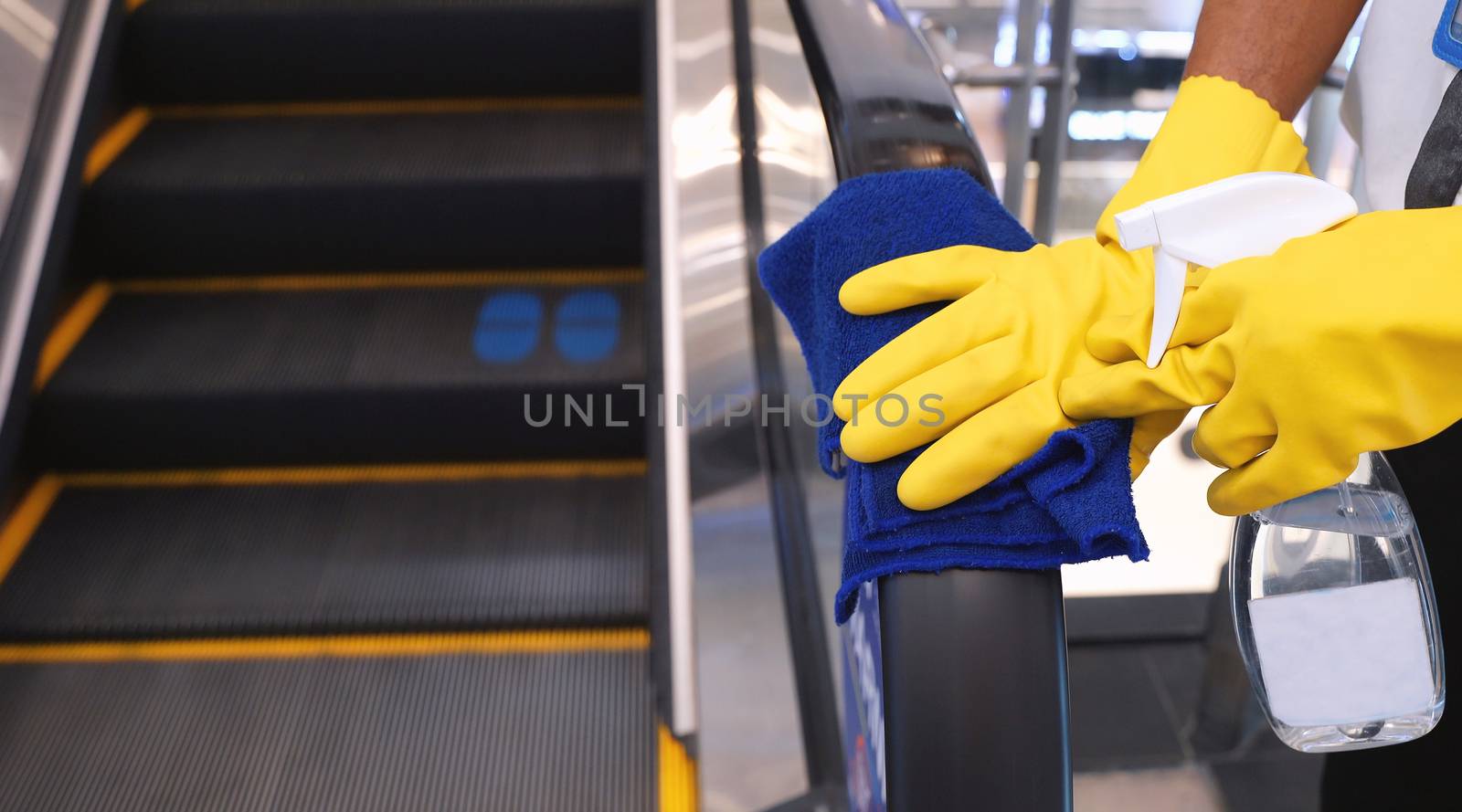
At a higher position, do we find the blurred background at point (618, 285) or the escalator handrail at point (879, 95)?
the escalator handrail at point (879, 95)

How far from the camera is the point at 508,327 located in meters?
1.95

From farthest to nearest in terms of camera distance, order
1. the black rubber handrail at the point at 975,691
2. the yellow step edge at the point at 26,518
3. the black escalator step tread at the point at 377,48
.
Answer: the black escalator step tread at the point at 377,48 < the yellow step edge at the point at 26,518 < the black rubber handrail at the point at 975,691

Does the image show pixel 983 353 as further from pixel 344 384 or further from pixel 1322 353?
pixel 344 384

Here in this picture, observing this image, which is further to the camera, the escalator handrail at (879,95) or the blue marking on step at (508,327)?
the blue marking on step at (508,327)

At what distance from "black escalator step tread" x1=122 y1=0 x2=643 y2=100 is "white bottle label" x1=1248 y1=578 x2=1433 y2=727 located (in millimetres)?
1791

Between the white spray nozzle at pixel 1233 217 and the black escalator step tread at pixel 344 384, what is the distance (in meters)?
1.26

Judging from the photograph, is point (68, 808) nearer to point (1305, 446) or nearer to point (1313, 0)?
point (1305, 446)

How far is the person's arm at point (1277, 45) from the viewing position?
0.99 meters

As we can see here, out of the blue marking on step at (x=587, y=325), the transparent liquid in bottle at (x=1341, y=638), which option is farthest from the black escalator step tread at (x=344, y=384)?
the transparent liquid in bottle at (x=1341, y=638)

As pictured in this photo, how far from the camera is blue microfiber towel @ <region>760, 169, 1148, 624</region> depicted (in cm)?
61

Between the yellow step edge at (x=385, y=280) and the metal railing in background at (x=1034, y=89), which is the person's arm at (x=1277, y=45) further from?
the metal railing in background at (x=1034, y=89)

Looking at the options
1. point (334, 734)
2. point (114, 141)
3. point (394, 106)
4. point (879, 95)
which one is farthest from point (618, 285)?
point (879, 95)

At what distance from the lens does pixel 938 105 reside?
2.83 ft

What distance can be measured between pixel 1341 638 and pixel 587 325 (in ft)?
4.79
